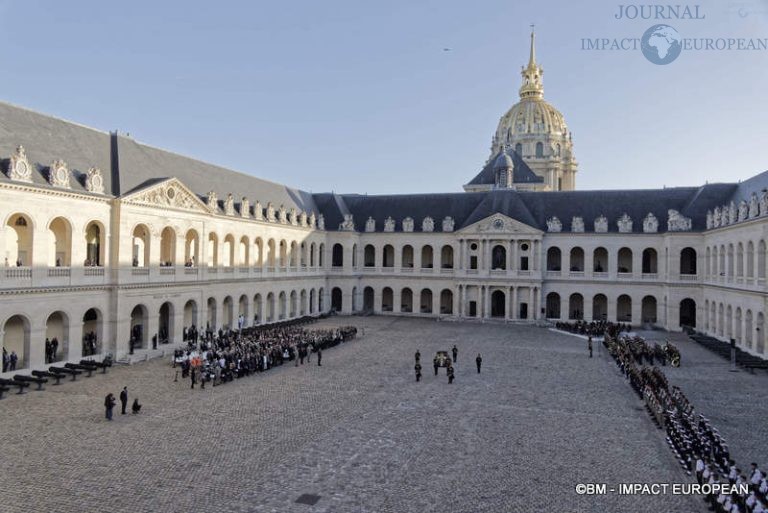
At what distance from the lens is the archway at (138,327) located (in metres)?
41.3

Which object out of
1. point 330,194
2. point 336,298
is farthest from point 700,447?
point 330,194

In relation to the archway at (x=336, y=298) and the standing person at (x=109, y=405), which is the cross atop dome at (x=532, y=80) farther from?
the standing person at (x=109, y=405)

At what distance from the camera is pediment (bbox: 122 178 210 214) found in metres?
40.3

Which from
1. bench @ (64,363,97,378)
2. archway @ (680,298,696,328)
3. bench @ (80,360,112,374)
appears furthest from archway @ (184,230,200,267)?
archway @ (680,298,696,328)

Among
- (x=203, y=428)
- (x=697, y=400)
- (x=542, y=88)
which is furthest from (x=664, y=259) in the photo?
(x=542, y=88)

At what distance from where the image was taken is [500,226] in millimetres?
67062

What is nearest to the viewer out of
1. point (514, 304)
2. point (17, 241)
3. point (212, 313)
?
point (17, 241)

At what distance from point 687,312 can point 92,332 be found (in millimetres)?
58899

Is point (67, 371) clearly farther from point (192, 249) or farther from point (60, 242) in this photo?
point (192, 249)

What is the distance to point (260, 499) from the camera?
16953 millimetres

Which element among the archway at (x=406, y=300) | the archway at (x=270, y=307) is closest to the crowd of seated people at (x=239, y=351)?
the archway at (x=270, y=307)

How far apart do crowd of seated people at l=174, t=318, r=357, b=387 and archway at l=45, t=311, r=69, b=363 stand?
688 centimetres

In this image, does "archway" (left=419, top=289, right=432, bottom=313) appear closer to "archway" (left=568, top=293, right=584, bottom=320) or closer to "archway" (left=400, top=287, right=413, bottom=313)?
"archway" (left=400, top=287, right=413, bottom=313)

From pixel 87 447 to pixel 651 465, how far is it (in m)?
21.3
